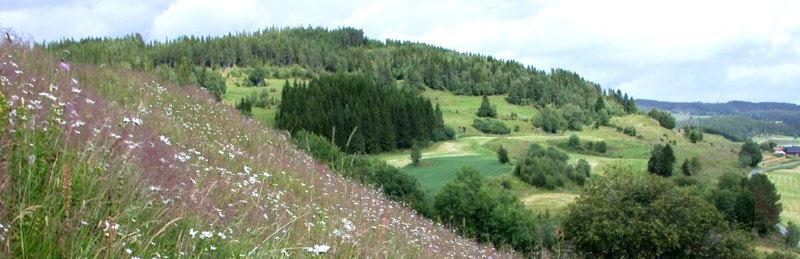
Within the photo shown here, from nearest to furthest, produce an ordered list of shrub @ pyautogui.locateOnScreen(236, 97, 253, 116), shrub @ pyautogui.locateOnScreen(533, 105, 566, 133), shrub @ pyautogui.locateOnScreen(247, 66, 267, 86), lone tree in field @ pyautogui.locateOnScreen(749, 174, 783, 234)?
shrub @ pyautogui.locateOnScreen(236, 97, 253, 116), lone tree in field @ pyautogui.locateOnScreen(749, 174, 783, 234), shrub @ pyautogui.locateOnScreen(533, 105, 566, 133), shrub @ pyautogui.locateOnScreen(247, 66, 267, 86)

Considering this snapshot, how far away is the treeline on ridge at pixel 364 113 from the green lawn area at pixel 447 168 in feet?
37.9

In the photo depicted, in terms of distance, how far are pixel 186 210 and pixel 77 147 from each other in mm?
1059

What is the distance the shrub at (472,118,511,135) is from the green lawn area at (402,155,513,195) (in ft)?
135

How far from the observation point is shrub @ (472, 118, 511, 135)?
15888 centimetres

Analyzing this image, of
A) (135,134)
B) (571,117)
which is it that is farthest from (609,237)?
(571,117)

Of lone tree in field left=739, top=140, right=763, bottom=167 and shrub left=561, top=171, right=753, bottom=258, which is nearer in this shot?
shrub left=561, top=171, right=753, bottom=258

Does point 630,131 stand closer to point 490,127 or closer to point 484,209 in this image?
point 490,127

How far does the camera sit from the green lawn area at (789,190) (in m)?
101

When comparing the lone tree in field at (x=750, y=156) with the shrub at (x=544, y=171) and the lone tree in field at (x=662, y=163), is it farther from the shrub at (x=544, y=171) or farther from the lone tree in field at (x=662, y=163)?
the shrub at (x=544, y=171)

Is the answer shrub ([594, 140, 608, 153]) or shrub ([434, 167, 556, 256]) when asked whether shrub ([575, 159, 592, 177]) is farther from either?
shrub ([434, 167, 556, 256])

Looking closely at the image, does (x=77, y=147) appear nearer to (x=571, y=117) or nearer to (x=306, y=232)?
(x=306, y=232)

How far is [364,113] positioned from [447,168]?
27338 millimetres

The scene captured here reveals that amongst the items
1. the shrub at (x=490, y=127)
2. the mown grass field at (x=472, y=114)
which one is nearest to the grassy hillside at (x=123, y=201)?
the mown grass field at (x=472, y=114)

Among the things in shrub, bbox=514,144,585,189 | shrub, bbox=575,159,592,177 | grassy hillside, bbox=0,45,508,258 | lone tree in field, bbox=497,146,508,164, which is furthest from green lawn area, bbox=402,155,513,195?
grassy hillside, bbox=0,45,508,258
